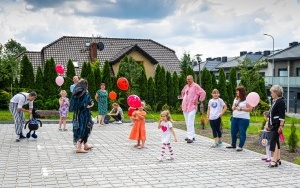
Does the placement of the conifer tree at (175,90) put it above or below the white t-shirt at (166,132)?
above

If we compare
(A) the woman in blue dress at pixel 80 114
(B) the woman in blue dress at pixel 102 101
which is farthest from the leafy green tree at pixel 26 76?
(A) the woman in blue dress at pixel 80 114

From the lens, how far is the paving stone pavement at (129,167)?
7133 mm

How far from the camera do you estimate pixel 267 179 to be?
24.6ft

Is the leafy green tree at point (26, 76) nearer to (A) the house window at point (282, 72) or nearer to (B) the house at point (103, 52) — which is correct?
(B) the house at point (103, 52)

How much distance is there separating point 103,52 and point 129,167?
30277 mm

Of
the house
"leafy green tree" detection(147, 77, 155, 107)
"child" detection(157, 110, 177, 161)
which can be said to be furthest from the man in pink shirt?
the house

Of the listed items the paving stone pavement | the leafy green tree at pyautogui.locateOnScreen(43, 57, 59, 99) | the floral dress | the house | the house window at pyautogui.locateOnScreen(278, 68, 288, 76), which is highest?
the house

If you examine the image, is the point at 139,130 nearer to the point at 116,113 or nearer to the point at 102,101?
the point at 102,101

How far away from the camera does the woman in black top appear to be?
8.56 m

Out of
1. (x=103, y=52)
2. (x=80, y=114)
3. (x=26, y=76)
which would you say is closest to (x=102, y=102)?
(x=80, y=114)

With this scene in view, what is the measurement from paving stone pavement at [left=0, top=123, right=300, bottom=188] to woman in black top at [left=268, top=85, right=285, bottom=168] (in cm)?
41

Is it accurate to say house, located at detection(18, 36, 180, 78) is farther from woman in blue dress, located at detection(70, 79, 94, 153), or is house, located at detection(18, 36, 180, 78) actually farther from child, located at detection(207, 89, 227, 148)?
woman in blue dress, located at detection(70, 79, 94, 153)

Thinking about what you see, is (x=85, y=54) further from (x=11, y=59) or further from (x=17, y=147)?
(x=17, y=147)

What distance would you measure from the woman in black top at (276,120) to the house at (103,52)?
2582cm
